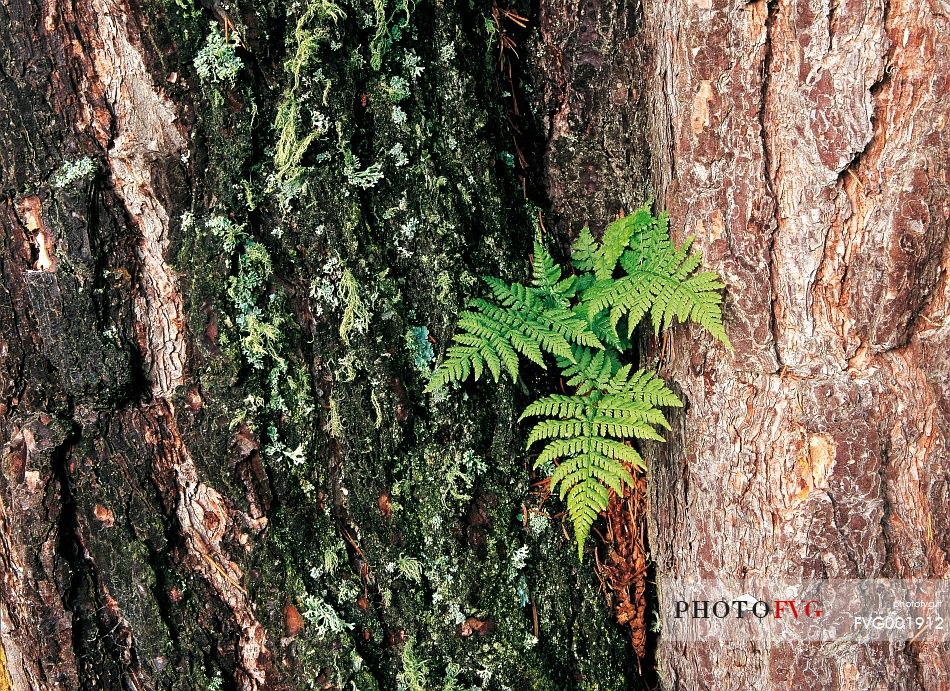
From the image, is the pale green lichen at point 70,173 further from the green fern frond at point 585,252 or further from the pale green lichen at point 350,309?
the green fern frond at point 585,252

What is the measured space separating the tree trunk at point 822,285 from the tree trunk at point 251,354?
2.65ft

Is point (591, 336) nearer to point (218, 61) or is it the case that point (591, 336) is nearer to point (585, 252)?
point (585, 252)

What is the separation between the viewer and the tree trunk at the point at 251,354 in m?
2.42

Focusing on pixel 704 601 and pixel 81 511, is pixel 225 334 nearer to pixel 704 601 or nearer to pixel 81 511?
pixel 81 511

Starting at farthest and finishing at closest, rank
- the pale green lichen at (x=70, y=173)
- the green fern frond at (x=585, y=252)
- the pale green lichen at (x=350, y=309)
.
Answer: the green fern frond at (x=585, y=252) < the pale green lichen at (x=350, y=309) < the pale green lichen at (x=70, y=173)

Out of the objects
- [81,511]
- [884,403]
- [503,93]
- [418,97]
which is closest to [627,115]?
[503,93]

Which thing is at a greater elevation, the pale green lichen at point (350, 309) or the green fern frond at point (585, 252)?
the green fern frond at point (585, 252)

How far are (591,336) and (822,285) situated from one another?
813 millimetres

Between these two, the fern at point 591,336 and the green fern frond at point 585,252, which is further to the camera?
the green fern frond at point 585,252

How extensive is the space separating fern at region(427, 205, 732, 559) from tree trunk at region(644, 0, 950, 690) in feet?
0.53

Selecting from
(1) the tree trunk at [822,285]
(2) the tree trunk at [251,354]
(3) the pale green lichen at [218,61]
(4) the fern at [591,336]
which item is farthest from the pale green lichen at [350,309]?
(1) the tree trunk at [822,285]

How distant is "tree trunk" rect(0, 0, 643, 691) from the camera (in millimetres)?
2416

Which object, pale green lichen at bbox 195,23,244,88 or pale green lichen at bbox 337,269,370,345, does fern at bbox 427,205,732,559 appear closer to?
pale green lichen at bbox 337,269,370,345

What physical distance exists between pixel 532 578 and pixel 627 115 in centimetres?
187
